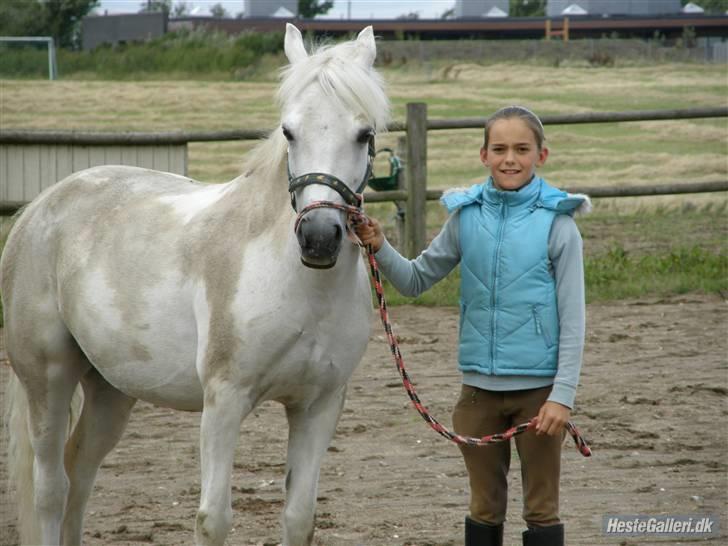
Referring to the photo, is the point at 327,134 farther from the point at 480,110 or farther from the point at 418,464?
the point at 480,110

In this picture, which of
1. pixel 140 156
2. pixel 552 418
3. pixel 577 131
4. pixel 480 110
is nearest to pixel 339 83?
pixel 552 418

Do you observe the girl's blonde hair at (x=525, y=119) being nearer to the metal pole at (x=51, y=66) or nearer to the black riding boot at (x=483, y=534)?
the black riding boot at (x=483, y=534)

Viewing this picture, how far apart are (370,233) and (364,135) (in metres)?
0.29

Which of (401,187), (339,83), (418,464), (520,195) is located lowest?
(418,464)

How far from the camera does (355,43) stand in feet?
10.7

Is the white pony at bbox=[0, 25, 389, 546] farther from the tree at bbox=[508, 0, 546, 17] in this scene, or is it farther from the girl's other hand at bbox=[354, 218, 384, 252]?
the tree at bbox=[508, 0, 546, 17]

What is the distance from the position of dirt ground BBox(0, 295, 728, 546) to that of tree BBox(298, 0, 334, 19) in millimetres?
48532

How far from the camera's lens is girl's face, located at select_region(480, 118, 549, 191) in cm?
318

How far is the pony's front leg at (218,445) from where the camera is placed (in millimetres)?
3205

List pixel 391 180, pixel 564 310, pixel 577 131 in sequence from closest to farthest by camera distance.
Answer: pixel 564 310
pixel 391 180
pixel 577 131

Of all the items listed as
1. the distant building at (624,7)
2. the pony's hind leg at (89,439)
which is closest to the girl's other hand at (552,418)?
the pony's hind leg at (89,439)

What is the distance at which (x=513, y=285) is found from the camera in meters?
3.16

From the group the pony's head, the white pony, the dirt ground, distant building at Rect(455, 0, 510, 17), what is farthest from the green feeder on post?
distant building at Rect(455, 0, 510, 17)

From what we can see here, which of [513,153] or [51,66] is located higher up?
[51,66]
